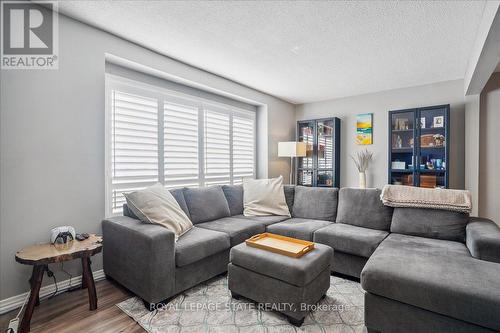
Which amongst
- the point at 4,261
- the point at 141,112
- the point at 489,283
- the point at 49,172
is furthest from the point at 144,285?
the point at 489,283

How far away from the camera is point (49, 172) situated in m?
2.13

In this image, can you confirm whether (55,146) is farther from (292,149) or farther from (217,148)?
(292,149)

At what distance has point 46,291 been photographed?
2.11 meters

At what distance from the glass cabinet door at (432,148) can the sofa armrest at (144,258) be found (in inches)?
153

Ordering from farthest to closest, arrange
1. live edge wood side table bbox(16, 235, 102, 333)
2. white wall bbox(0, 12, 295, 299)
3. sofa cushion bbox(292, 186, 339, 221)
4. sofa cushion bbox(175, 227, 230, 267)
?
sofa cushion bbox(292, 186, 339, 221)
sofa cushion bbox(175, 227, 230, 267)
white wall bbox(0, 12, 295, 299)
live edge wood side table bbox(16, 235, 102, 333)

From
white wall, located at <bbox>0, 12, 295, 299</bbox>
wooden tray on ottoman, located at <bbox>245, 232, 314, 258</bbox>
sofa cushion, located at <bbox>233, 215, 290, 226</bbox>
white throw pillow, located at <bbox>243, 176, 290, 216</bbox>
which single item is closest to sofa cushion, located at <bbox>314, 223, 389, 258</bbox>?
wooden tray on ottoman, located at <bbox>245, 232, 314, 258</bbox>

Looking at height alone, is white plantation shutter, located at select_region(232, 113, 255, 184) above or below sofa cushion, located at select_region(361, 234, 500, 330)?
above

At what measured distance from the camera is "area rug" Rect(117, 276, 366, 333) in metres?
1.71

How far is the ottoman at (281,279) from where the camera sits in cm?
174

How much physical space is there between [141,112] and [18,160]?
4.24ft

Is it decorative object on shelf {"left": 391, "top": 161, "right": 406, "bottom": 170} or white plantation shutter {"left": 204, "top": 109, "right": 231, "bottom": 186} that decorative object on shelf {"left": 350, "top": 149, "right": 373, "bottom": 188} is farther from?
white plantation shutter {"left": 204, "top": 109, "right": 231, "bottom": 186}

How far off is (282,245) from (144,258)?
1.10 metres

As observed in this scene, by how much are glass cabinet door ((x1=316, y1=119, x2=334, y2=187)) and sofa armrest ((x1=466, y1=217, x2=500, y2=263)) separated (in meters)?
2.77

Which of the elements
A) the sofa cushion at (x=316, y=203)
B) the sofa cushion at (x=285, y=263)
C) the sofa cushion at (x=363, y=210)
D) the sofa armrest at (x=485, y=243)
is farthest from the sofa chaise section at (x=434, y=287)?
the sofa cushion at (x=316, y=203)
